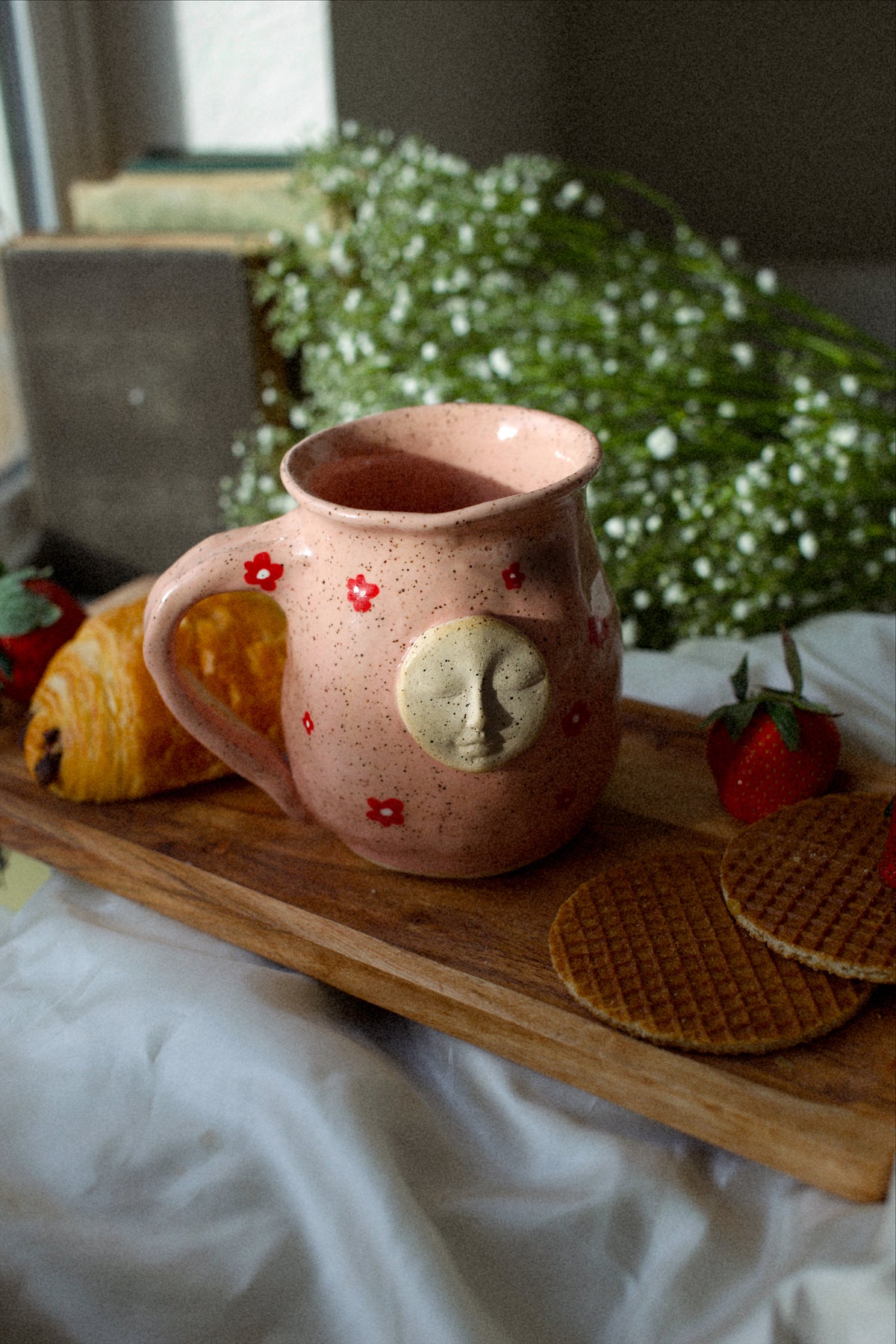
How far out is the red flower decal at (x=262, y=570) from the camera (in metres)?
0.68

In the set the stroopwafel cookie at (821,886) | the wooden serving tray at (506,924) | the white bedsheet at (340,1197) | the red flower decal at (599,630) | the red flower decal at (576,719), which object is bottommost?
the white bedsheet at (340,1197)

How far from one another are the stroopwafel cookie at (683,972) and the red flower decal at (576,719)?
0.33 feet

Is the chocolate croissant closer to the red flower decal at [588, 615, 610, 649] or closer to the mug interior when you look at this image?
the mug interior

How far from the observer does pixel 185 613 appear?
0.70 metres

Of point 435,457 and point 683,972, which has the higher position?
point 435,457

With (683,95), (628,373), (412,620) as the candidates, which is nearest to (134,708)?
(412,620)

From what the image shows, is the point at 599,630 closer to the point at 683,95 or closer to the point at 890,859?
the point at 890,859

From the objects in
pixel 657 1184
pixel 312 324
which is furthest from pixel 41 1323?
pixel 312 324

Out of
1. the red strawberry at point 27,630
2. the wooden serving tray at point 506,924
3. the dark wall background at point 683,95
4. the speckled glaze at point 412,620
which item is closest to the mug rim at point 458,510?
the speckled glaze at point 412,620

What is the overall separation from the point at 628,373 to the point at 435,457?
1.47 feet

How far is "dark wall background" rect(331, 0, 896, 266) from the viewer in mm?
1389

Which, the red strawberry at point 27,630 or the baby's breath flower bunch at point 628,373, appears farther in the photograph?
the baby's breath flower bunch at point 628,373

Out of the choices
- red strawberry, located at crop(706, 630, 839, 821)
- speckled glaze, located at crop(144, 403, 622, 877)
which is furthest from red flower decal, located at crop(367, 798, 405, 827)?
red strawberry, located at crop(706, 630, 839, 821)

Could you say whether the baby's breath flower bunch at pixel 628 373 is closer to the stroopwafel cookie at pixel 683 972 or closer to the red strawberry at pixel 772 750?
the red strawberry at pixel 772 750
